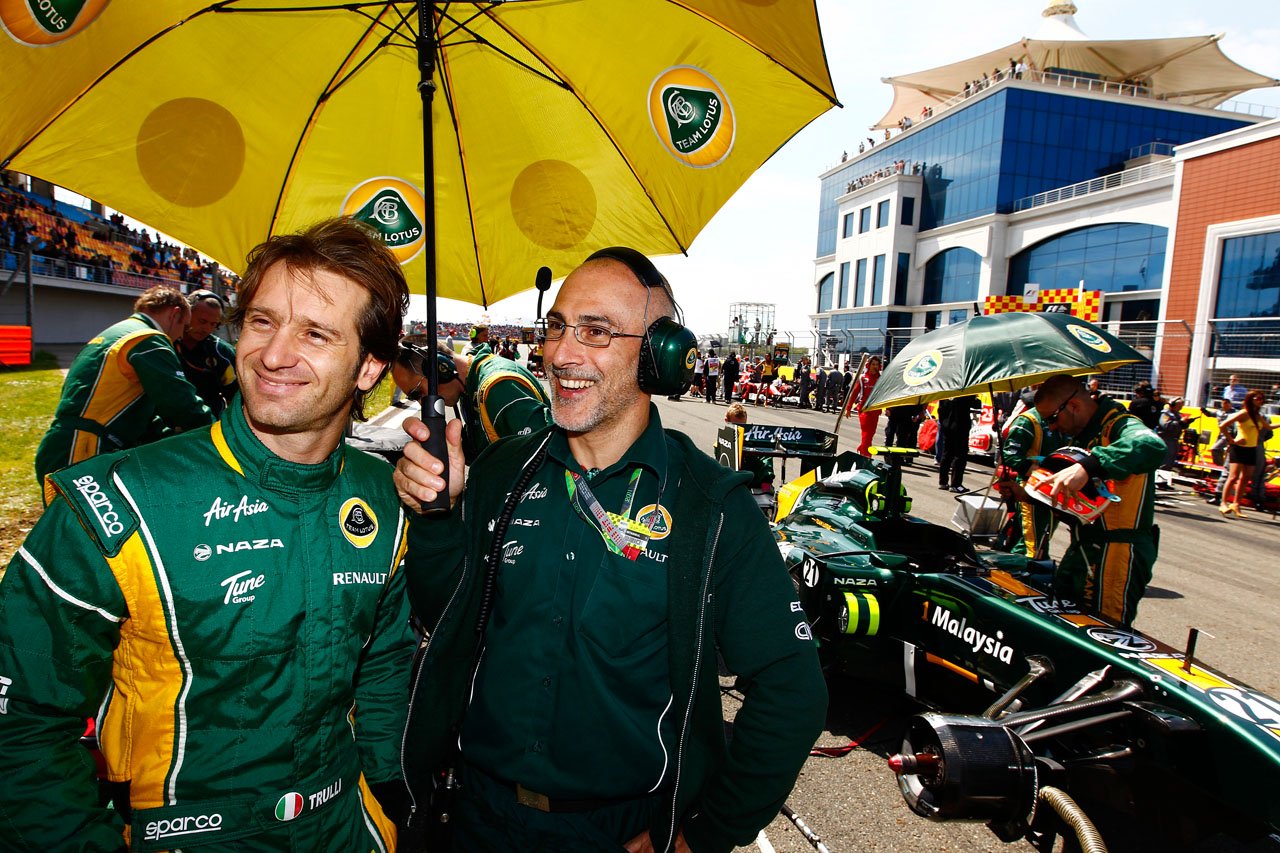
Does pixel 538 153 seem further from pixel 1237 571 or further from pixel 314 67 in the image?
pixel 1237 571

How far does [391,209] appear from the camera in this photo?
2686 millimetres

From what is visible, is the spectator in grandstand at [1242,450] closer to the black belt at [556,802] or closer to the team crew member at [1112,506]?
the team crew member at [1112,506]

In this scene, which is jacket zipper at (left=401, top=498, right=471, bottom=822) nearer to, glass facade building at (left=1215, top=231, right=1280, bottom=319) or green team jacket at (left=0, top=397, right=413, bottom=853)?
green team jacket at (left=0, top=397, right=413, bottom=853)

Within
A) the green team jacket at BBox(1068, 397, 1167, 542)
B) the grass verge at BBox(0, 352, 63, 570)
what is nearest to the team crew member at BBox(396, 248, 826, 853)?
the grass verge at BBox(0, 352, 63, 570)

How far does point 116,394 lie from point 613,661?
330cm

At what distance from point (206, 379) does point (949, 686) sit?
4642 mm

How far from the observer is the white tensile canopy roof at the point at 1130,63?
54906mm

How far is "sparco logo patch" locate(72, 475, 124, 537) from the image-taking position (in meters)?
1.31

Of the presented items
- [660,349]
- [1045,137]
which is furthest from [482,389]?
[1045,137]

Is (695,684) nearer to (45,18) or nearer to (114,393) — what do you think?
(45,18)

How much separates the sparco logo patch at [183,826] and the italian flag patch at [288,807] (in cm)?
10

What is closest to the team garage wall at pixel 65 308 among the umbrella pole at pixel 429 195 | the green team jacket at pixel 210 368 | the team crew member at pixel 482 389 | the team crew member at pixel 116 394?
the green team jacket at pixel 210 368

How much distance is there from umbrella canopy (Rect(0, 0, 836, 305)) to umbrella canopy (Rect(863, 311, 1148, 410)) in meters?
1.79

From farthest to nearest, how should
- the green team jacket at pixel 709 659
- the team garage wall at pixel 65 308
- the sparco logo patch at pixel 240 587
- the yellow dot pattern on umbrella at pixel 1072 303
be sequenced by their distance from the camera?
the team garage wall at pixel 65 308 → the yellow dot pattern on umbrella at pixel 1072 303 → the green team jacket at pixel 709 659 → the sparco logo patch at pixel 240 587
